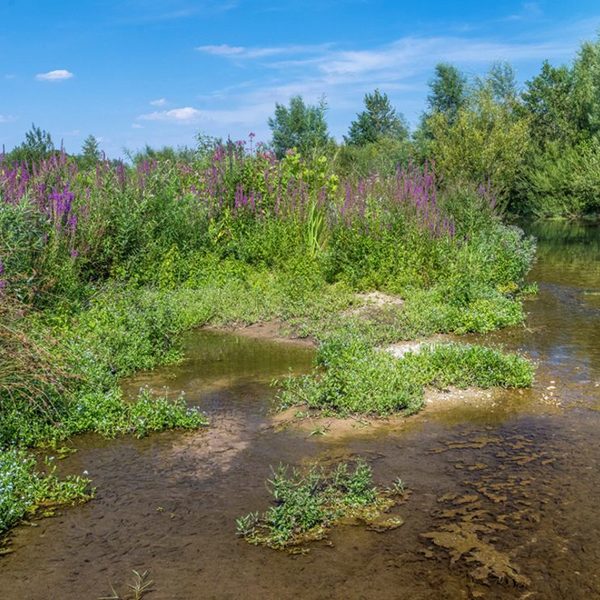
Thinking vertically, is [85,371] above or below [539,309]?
above

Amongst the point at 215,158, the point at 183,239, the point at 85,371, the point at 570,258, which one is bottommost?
the point at 570,258

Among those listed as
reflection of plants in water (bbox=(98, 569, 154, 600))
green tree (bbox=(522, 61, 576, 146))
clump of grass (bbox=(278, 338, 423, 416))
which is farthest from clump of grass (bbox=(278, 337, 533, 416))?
green tree (bbox=(522, 61, 576, 146))

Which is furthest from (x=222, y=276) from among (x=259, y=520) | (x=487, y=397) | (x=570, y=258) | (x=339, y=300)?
(x=570, y=258)

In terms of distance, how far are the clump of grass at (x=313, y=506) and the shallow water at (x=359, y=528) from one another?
142 mm

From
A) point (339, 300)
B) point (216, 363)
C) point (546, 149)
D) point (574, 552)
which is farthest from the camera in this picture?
point (546, 149)

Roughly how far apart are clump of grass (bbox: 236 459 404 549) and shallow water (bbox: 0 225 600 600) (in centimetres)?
14

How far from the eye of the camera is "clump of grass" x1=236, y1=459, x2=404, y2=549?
4992 millimetres

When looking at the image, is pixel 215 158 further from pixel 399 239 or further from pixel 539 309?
pixel 539 309

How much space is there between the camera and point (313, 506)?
5.13 m

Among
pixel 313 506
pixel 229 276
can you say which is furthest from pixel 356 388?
pixel 229 276

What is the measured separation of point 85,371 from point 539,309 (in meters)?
8.57

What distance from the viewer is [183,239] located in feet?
47.6

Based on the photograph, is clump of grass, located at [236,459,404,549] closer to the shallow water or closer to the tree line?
the shallow water

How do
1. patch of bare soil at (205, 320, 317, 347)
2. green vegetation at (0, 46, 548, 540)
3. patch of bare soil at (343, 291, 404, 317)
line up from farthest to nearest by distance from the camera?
patch of bare soil at (343, 291, 404, 317)
patch of bare soil at (205, 320, 317, 347)
green vegetation at (0, 46, 548, 540)
